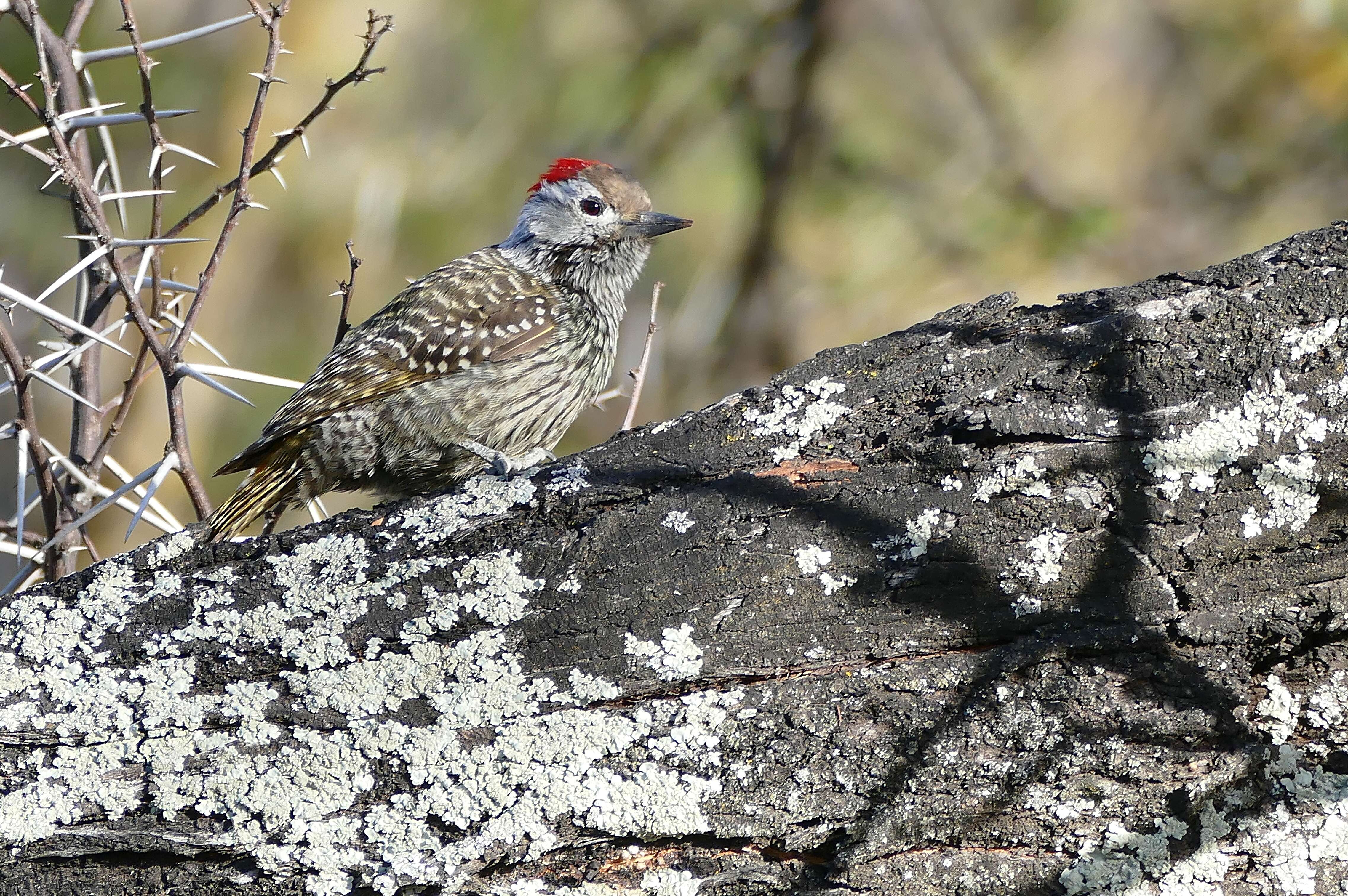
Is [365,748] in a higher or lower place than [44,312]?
lower

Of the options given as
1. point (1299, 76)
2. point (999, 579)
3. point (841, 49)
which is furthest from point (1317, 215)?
point (999, 579)

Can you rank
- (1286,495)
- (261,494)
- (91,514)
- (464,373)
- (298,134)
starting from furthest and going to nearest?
(464,373) < (261,494) < (298,134) < (91,514) < (1286,495)

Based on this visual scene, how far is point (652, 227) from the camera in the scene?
4.63m

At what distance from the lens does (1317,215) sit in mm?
6738

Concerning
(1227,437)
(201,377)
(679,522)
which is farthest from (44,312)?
(1227,437)

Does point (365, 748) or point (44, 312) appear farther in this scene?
point (44, 312)

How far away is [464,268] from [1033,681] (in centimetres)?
332

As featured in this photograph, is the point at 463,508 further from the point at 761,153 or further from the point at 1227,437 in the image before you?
the point at 761,153

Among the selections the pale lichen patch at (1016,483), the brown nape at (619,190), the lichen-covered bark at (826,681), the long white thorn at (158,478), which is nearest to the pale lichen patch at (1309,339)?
the lichen-covered bark at (826,681)

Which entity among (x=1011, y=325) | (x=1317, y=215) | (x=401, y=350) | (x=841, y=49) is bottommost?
(x=1011, y=325)

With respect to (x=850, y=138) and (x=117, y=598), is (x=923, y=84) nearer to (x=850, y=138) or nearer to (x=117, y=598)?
(x=850, y=138)

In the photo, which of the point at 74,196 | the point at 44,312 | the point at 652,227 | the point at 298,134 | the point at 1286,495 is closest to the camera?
the point at 1286,495

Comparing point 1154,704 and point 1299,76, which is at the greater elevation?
point 1299,76

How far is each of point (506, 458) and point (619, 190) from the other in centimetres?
226
